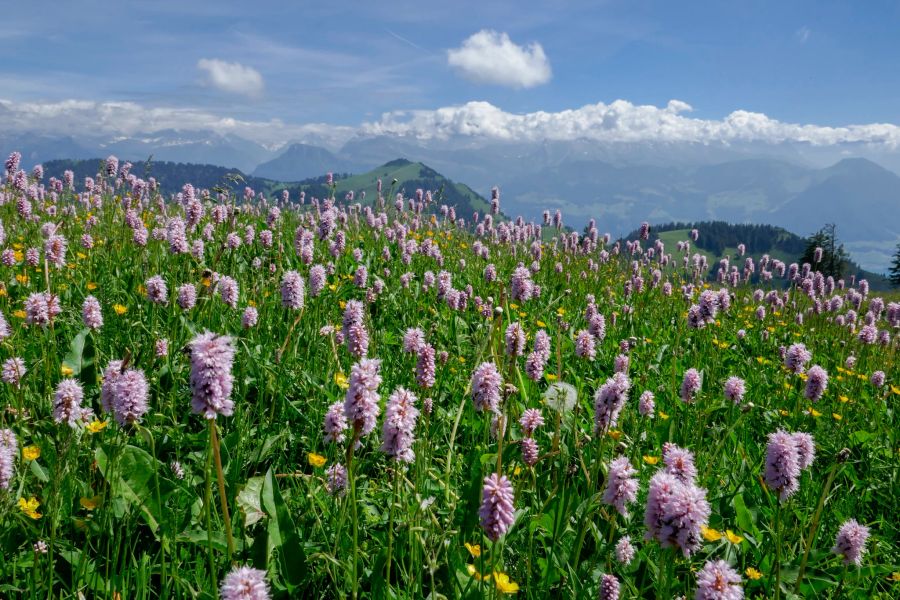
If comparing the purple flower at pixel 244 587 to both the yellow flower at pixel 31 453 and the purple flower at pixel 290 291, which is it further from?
the purple flower at pixel 290 291

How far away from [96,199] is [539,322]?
37.7ft

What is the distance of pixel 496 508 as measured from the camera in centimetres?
207

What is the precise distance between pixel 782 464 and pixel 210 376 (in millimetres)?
2632

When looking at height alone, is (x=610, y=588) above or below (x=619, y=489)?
below

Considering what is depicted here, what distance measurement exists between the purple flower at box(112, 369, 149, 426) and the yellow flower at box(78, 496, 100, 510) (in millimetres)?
765

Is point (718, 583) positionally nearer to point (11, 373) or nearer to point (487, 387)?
point (487, 387)

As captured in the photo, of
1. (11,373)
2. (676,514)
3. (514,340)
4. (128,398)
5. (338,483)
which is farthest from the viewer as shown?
(11,373)

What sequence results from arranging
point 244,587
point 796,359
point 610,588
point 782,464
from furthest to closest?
point 796,359, point 782,464, point 610,588, point 244,587

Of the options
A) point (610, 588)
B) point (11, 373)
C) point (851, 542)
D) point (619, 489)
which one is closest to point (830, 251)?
point (851, 542)

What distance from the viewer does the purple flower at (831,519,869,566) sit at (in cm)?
295

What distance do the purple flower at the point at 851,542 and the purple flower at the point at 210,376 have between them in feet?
10.2

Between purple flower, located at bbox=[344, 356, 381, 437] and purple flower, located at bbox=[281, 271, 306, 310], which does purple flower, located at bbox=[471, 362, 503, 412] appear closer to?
purple flower, located at bbox=[344, 356, 381, 437]

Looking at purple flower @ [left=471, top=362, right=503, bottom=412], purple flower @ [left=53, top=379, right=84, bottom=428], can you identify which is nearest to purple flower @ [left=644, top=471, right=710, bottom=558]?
purple flower @ [left=471, top=362, right=503, bottom=412]

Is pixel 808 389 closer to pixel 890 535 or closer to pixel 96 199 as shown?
pixel 890 535
